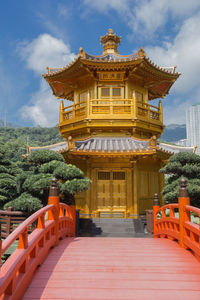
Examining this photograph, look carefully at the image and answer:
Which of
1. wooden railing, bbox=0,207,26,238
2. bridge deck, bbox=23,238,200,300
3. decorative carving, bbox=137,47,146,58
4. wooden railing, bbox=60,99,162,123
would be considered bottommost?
bridge deck, bbox=23,238,200,300

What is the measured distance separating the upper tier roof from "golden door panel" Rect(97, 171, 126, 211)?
5.86 meters

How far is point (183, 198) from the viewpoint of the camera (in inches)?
231

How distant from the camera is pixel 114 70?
14.2 m

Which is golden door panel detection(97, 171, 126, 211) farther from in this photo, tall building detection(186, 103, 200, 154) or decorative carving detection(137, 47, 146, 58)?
tall building detection(186, 103, 200, 154)

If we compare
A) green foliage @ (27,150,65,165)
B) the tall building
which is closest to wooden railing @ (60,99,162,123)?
green foliage @ (27,150,65,165)

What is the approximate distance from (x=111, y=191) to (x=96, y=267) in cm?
872

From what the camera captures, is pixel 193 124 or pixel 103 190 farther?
pixel 193 124

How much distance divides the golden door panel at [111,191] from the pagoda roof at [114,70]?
5861mm

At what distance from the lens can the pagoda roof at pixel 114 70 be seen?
1374 centimetres

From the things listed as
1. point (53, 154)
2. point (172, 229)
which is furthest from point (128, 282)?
point (53, 154)

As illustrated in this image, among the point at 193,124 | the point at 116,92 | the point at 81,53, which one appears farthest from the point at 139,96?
the point at 193,124

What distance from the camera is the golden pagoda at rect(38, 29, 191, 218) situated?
12961 millimetres

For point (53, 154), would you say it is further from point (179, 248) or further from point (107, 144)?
point (179, 248)

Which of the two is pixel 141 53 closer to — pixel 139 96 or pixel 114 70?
pixel 114 70
